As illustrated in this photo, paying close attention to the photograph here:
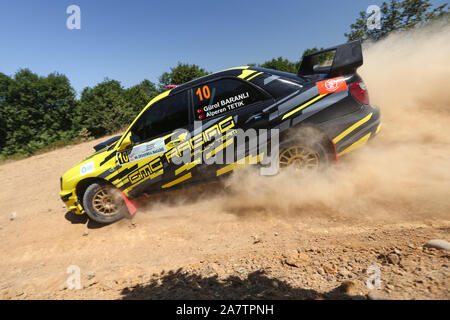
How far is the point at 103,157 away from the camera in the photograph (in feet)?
11.4

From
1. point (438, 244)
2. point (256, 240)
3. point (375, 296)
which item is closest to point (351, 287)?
point (375, 296)

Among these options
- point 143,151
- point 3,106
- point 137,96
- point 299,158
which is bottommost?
point 299,158

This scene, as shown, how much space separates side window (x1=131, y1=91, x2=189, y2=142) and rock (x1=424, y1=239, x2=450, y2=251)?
2956 mm

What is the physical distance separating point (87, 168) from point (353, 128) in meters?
4.12

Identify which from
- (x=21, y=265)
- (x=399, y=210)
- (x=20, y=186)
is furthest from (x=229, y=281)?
(x=20, y=186)

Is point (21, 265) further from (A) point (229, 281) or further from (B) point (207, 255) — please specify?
(A) point (229, 281)

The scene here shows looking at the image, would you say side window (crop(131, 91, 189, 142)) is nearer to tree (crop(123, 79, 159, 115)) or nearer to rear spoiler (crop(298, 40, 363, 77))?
rear spoiler (crop(298, 40, 363, 77))

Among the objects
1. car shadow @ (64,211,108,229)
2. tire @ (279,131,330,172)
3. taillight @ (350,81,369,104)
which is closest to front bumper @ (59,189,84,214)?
car shadow @ (64,211,108,229)

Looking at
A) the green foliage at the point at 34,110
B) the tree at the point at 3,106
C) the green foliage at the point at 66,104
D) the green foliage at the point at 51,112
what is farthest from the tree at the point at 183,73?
the tree at the point at 3,106

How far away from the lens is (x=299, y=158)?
3.04 metres

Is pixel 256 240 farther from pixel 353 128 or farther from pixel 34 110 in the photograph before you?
pixel 34 110

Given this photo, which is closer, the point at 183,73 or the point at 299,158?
the point at 299,158
